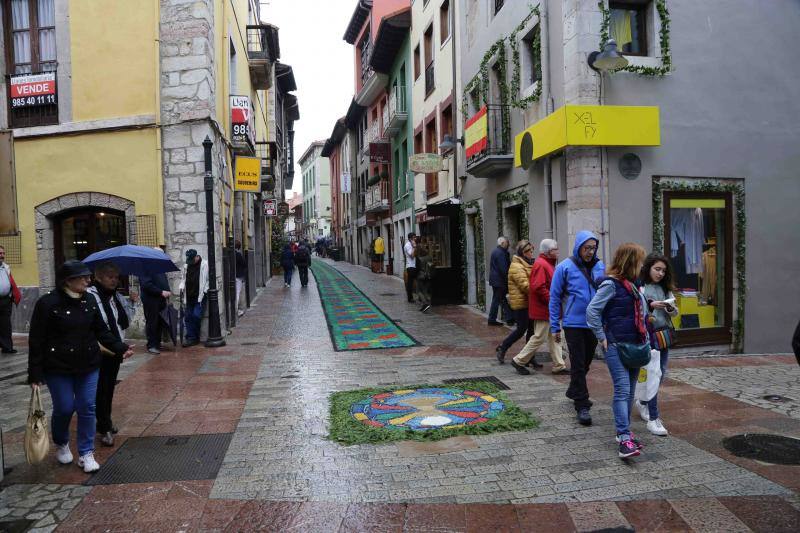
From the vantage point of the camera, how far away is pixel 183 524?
11.7ft

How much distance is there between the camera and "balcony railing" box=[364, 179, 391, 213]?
27.5 metres

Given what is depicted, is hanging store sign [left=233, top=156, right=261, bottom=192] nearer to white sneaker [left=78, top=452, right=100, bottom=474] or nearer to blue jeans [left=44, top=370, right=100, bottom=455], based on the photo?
blue jeans [left=44, top=370, right=100, bottom=455]

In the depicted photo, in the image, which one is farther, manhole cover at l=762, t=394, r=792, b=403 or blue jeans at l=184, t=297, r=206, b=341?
blue jeans at l=184, t=297, r=206, b=341

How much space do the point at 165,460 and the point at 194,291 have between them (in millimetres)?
5696

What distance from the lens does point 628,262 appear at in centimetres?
467

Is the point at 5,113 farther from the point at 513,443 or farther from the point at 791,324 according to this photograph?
the point at 791,324

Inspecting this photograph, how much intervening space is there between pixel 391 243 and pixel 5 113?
1822cm

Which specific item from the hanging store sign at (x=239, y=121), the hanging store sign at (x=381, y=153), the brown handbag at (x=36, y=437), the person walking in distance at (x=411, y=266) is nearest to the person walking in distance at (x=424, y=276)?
the person walking in distance at (x=411, y=266)

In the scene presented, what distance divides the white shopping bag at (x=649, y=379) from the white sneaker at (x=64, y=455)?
457 cm

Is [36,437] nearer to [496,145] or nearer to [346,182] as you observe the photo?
[496,145]

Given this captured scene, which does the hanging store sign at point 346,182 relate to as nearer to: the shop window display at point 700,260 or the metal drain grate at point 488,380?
the shop window display at point 700,260

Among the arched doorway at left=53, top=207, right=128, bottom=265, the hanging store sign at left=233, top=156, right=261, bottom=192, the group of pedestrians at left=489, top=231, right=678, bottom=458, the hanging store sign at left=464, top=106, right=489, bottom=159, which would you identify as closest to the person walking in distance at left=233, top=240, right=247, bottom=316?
the hanging store sign at left=233, top=156, right=261, bottom=192

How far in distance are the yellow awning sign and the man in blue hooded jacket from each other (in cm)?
343

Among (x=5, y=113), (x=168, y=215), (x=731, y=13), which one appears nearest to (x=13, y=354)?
(x=168, y=215)
